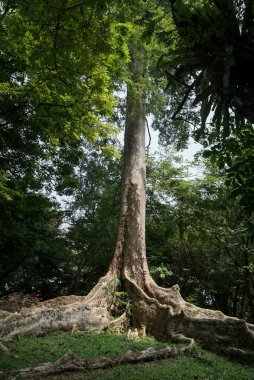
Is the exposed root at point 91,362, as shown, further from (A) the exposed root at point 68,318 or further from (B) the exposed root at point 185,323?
(A) the exposed root at point 68,318

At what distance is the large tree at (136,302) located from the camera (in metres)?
7.69

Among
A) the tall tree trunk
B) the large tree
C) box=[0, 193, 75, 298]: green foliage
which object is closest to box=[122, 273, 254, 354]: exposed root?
the large tree

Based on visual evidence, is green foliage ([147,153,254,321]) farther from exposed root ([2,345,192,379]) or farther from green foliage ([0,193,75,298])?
exposed root ([2,345,192,379])

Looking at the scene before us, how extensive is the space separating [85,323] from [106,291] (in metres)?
1.14

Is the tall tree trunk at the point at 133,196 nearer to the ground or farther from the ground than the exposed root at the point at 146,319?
farther from the ground

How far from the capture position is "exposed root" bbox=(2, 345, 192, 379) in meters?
5.18

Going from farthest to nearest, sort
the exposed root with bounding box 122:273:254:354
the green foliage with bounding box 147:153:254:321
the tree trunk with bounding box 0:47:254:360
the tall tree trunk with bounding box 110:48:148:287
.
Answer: the green foliage with bounding box 147:153:254:321
the tall tree trunk with bounding box 110:48:148:287
the tree trunk with bounding box 0:47:254:360
the exposed root with bounding box 122:273:254:354

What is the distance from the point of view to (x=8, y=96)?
6.08m

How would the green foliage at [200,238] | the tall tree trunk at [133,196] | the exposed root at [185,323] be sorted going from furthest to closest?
the green foliage at [200,238]
the tall tree trunk at [133,196]
the exposed root at [185,323]

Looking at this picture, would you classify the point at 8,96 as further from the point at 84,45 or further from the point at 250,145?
the point at 250,145

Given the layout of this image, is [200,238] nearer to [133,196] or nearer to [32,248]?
[133,196]

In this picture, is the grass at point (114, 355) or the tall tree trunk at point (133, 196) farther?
the tall tree trunk at point (133, 196)

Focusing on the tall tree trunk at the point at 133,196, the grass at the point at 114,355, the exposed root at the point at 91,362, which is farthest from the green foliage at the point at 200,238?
the exposed root at the point at 91,362

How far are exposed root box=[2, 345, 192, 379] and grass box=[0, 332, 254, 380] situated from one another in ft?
0.41
